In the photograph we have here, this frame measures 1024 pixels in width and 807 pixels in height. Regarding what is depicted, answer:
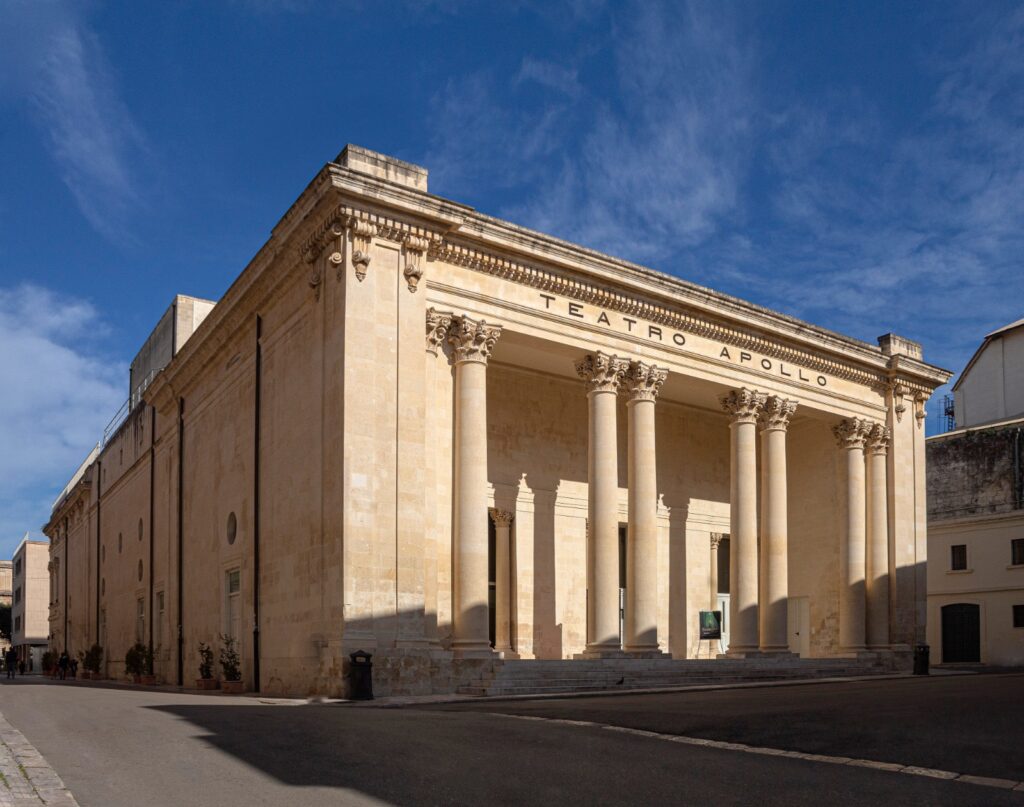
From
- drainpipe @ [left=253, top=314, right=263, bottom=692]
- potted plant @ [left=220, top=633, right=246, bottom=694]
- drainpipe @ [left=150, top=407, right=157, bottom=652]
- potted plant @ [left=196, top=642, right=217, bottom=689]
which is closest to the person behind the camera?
drainpipe @ [left=253, top=314, right=263, bottom=692]

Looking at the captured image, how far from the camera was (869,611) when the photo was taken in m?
31.5

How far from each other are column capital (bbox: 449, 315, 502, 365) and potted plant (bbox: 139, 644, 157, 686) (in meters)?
18.0

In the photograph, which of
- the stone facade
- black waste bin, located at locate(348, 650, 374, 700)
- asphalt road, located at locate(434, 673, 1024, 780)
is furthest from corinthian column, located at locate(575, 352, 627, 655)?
the stone facade

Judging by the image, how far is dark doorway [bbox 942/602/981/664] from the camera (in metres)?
41.8

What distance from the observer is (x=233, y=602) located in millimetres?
27266

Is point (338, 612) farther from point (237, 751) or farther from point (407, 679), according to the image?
point (237, 751)

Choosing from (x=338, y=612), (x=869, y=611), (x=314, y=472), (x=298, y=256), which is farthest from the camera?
(x=869, y=611)

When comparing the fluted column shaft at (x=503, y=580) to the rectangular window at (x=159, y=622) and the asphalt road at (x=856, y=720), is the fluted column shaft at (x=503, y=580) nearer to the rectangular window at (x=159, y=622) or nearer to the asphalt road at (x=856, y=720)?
the asphalt road at (x=856, y=720)

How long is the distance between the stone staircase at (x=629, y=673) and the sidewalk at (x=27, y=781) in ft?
35.6

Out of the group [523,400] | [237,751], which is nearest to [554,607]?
[523,400]

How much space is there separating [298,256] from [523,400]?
869 centimetres

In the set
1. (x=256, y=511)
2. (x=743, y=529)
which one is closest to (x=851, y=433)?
(x=743, y=529)

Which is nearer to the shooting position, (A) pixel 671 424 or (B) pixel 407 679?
(B) pixel 407 679

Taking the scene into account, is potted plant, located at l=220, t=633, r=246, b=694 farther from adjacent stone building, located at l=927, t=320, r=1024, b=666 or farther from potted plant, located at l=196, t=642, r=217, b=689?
adjacent stone building, located at l=927, t=320, r=1024, b=666
